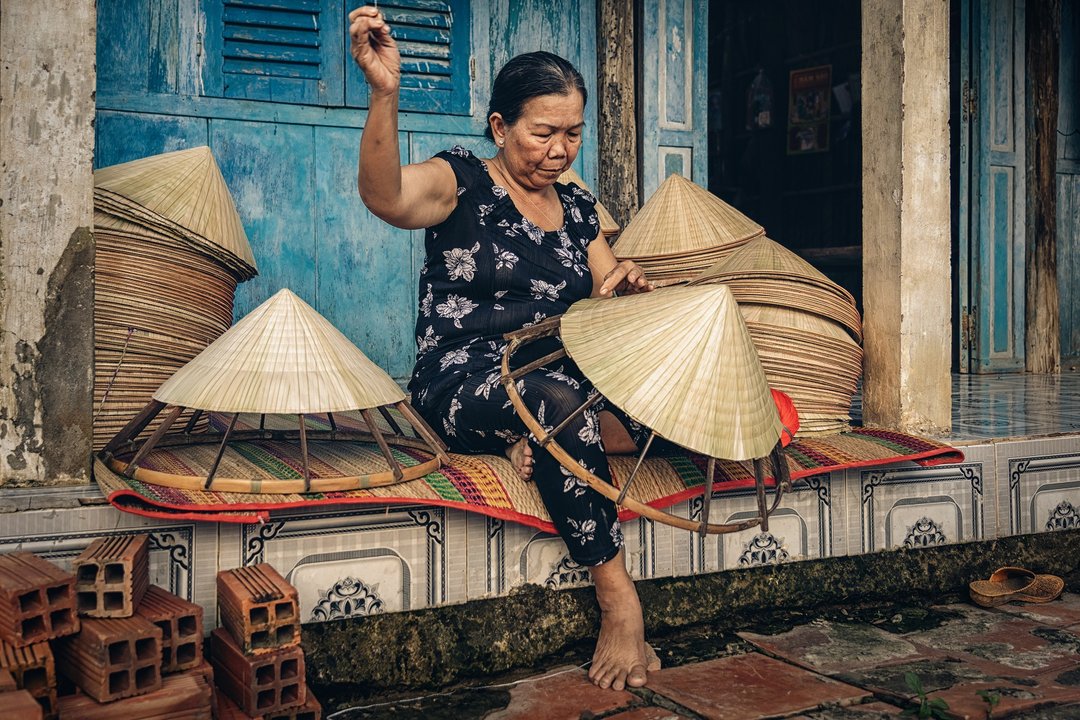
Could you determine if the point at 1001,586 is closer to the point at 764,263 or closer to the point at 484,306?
the point at 764,263

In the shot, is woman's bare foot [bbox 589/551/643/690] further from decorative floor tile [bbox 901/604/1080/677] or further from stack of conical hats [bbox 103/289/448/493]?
decorative floor tile [bbox 901/604/1080/677]

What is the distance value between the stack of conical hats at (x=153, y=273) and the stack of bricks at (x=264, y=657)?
2.96ft

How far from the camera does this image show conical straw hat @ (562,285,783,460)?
7.74 feet

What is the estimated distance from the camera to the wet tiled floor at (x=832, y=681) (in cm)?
234

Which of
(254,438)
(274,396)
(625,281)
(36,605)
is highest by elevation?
(625,281)

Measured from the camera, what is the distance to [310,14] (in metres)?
4.48

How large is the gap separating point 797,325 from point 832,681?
4.11 feet

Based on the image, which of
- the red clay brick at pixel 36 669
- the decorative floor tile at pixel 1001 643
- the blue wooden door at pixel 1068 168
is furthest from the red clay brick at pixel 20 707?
the blue wooden door at pixel 1068 168

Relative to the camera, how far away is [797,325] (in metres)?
3.38

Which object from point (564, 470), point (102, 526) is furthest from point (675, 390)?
point (102, 526)

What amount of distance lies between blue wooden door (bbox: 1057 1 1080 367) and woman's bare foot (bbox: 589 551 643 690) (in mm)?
5421

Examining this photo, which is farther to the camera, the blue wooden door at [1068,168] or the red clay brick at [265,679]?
the blue wooden door at [1068,168]

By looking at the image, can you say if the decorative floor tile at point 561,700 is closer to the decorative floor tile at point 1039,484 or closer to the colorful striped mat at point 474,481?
the colorful striped mat at point 474,481

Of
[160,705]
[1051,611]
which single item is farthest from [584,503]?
[1051,611]
